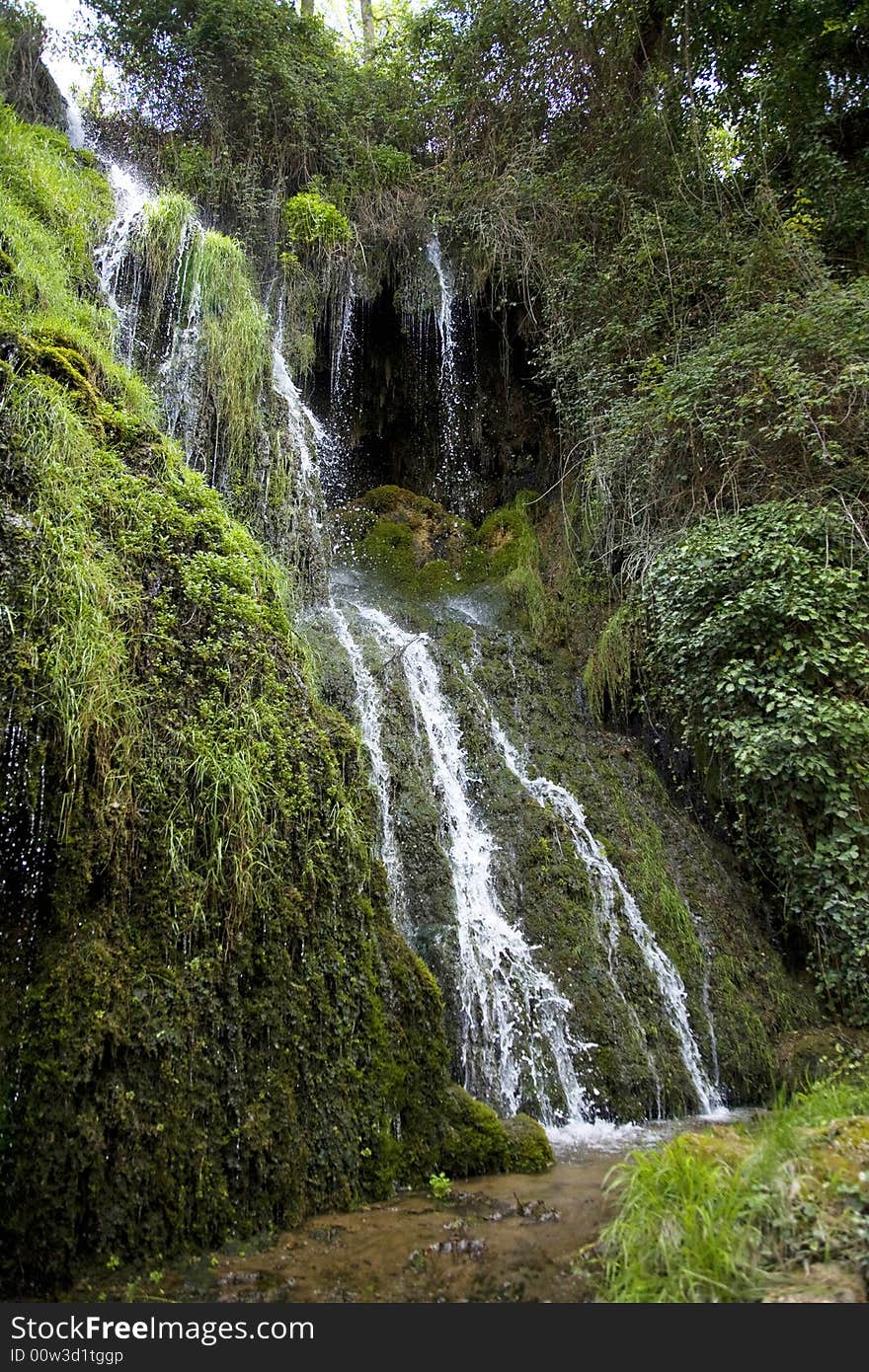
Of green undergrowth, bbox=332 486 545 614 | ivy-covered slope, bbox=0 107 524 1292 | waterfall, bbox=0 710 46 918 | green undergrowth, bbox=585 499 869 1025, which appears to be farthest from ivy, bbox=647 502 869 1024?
waterfall, bbox=0 710 46 918

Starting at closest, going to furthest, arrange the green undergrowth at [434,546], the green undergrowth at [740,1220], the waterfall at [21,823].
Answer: the green undergrowth at [740,1220], the waterfall at [21,823], the green undergrowth at [434,546]

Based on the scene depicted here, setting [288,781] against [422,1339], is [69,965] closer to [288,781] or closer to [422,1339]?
[288,781]

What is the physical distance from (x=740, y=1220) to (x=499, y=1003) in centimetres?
278

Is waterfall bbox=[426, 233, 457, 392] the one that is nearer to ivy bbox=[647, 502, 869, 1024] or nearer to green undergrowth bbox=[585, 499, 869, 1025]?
green undergrowth bbox=[585, 499, 869, 1025]

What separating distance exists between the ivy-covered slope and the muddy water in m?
0.22

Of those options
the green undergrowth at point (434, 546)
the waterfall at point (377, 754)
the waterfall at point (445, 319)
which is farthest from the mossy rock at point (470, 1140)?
the waterfall at point (445, 319)

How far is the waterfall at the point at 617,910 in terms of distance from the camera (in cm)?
549

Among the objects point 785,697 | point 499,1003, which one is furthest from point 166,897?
point 785,697

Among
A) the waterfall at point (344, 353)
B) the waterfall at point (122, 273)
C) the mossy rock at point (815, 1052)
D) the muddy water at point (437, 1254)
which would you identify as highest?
the waterfall at point (344, 353)

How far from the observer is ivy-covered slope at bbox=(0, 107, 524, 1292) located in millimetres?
3070

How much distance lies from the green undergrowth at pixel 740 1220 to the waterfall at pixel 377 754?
299cm

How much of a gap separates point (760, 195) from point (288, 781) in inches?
374

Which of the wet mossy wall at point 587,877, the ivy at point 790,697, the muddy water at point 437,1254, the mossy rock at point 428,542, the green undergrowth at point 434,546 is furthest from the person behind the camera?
the mossy rock at point 428,542

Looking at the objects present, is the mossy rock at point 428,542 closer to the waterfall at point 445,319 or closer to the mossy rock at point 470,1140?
the waterfall at point 445,319
